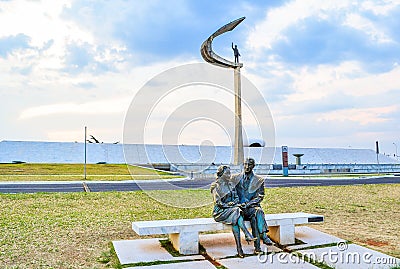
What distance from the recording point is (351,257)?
549 cm

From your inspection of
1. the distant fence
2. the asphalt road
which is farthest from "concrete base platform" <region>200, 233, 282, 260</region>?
the distant fence

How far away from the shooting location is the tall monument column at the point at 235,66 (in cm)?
1812

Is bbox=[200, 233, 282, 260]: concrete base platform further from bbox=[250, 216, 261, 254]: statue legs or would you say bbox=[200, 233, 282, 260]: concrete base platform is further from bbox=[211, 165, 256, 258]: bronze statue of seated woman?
bbox=[211, 165, 256, 258]: bronze statue of seated woman

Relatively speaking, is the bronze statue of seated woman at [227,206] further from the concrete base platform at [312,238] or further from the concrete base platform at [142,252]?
the concrete base platform at [312,238]

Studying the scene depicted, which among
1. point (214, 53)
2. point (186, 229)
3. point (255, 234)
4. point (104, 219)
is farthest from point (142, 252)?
point (214, 53)

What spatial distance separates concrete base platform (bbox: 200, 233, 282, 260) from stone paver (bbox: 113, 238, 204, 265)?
11.5 inches

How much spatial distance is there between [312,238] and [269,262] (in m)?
1.64

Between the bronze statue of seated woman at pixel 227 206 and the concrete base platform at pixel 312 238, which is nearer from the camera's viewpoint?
the bronze statue of seated woman at pixel 227 206

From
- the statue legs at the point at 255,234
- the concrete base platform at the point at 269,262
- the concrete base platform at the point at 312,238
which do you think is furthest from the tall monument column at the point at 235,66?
the concrete base platform at the point at 269,262

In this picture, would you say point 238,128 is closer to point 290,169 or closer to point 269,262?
point 290,169

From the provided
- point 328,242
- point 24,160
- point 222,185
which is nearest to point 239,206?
point 222,185

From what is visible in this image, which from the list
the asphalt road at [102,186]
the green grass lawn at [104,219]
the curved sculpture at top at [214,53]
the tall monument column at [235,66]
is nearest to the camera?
the green grass lawn at [104,219]

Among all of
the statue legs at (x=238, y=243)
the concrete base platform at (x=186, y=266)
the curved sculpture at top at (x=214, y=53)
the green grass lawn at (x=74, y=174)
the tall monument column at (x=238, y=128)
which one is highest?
the curved sculpture at top at (x=214, y=53)

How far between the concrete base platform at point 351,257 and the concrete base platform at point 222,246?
63 cm
